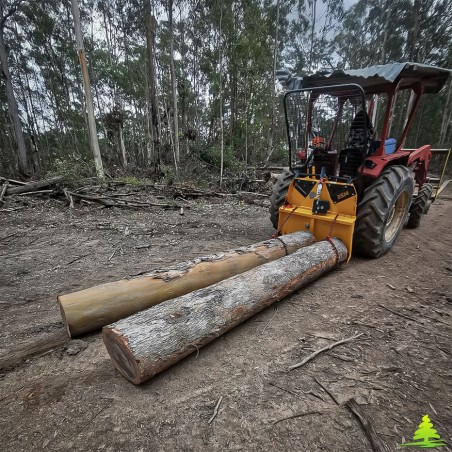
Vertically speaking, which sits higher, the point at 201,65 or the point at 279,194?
the point at 201,65

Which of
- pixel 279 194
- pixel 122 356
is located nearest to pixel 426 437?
pixel 122 356

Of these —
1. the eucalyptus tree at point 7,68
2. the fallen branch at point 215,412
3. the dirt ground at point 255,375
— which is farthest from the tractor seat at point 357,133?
the eucalyptus tree at point 7,68

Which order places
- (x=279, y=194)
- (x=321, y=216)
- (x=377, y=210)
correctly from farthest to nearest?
(x=279, y=194), (x=321, y=216), (x=377, y=210)

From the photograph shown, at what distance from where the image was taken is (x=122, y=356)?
181cm

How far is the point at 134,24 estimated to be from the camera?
22.2 metres

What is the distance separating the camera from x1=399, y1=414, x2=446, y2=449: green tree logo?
143 cm

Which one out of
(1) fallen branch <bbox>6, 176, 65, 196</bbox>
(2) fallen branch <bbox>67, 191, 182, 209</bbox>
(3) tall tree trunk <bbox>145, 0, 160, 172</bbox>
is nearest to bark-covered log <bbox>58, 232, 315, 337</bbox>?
(2) fallen branch <bbox>67, 191, 182, 209</bbox>

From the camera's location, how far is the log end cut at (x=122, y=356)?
172 centimetres

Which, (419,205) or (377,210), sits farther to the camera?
(419,205)

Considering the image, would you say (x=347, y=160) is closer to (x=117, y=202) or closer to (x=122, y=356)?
(x=122, y=356)

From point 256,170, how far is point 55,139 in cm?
2912

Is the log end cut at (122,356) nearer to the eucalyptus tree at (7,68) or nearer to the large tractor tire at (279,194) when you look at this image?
the large tractor tire at (279,194)

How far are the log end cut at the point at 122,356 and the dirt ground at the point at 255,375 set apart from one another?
88 mm

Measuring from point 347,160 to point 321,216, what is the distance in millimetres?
933
